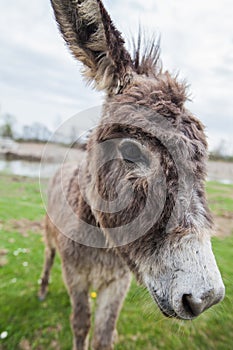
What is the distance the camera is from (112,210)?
5.21ft

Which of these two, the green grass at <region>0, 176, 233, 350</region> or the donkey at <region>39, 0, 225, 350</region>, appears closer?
the donkey at <region>39, 0, 225, 350</region>

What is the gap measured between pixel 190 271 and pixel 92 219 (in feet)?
3.45

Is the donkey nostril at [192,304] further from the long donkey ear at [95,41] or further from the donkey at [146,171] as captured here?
the long donkey ear at [95,41]

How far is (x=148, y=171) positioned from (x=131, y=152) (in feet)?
0.51

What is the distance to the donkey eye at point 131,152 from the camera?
1.45m

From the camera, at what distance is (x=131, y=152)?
4.80 feet

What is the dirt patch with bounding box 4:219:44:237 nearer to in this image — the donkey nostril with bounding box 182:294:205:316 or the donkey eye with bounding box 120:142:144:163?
the donkey eye with bounding box 120:142:144:163

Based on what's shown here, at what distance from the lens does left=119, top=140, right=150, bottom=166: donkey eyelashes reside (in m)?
1.43

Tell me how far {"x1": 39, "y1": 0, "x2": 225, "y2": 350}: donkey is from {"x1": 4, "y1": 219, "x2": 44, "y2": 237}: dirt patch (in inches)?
188

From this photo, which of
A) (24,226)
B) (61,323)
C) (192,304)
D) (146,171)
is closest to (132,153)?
(146,171)

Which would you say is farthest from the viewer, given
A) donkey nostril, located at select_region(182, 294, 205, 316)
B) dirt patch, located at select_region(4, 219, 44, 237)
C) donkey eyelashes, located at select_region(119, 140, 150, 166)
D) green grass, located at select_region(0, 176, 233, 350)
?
dirt patch, located at select_region(4, 219, 44, 237)

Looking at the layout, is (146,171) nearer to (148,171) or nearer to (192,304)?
(148,171)

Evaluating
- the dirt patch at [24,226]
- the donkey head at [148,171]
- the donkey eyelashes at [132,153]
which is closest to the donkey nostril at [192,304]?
the donkey head at [148,171]

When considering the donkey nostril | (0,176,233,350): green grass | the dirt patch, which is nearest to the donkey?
the donkey nostril
